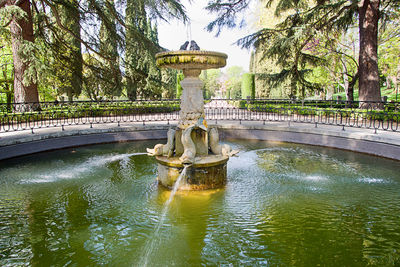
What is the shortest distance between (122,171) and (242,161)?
10.6 ft

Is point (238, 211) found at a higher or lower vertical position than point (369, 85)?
lower

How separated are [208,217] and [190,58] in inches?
113

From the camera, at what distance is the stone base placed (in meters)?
5.65

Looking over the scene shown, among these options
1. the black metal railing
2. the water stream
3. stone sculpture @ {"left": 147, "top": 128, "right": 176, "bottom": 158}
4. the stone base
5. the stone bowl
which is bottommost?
the water stream

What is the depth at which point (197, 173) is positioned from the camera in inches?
223

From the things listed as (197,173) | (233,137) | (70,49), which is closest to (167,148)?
(197,173)

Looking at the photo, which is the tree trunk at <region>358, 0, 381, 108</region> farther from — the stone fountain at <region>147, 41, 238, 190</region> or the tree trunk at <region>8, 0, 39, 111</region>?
the tree trunk at <region>8, 0, 39, 111</region>

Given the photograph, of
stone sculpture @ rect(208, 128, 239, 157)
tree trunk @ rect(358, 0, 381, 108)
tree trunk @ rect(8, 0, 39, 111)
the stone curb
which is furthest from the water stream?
tree trunk @ rect(358, 0, 381, 108)

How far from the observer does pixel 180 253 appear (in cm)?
359

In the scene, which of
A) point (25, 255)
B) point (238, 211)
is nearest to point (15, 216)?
point (25, 255)

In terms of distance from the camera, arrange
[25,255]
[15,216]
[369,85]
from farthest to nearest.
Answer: [369,85] < [15,216] < [25,255]

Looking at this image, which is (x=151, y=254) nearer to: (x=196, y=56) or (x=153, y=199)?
(x=153, y=199)

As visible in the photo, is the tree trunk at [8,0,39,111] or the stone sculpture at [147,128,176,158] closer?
the stone sculpture at [147,128,176,158]

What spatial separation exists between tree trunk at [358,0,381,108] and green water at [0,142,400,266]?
29.3 feet
